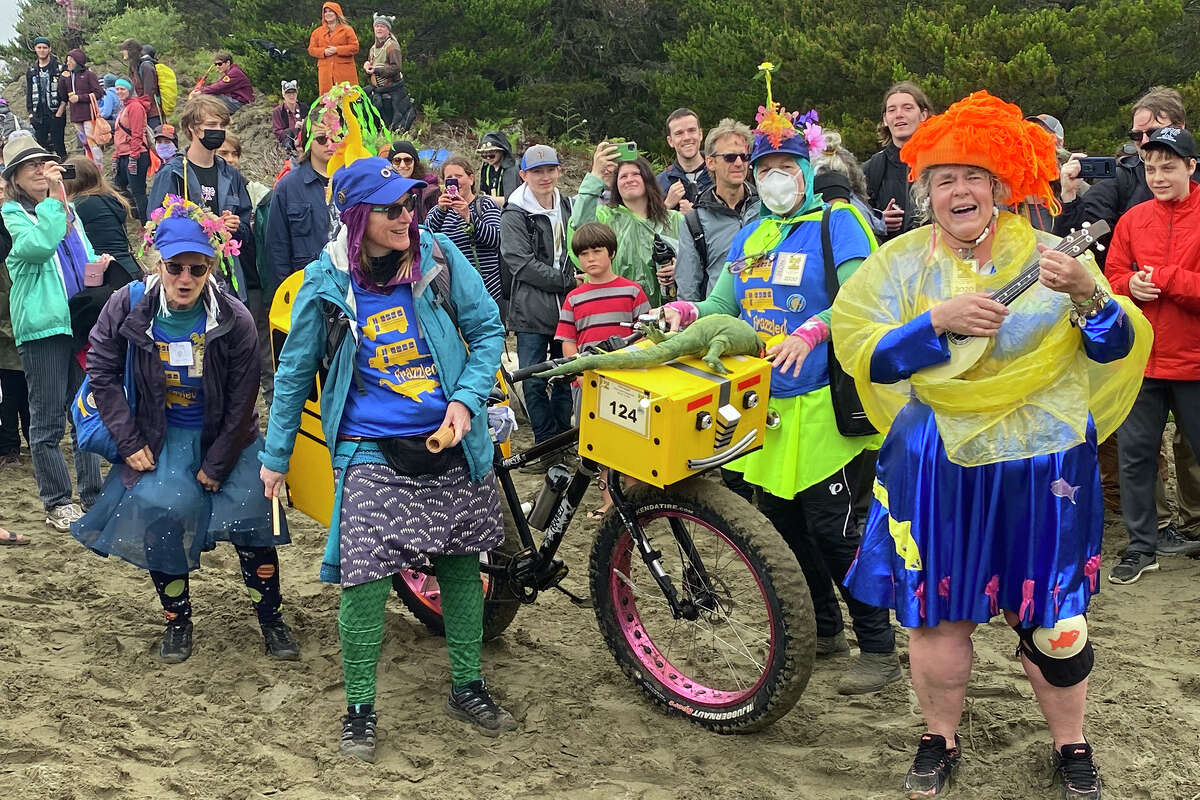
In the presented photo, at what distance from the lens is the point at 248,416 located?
4750 millimetres

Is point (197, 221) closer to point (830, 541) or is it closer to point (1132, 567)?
point (830, 541)

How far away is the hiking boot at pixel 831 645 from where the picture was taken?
4.70 metres

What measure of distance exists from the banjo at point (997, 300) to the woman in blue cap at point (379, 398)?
5.03 feet

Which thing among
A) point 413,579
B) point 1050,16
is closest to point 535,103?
point 1050,16

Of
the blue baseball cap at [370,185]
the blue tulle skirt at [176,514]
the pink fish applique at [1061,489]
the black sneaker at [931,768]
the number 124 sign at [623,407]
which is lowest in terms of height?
the black sneaker at [931,768]

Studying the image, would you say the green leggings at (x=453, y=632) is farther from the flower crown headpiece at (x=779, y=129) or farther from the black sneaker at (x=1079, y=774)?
the black sneaker at (x=1079, y=774)

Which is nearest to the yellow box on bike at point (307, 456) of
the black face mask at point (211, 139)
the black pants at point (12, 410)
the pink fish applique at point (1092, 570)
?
the pink fish applique at point (1092, 570)

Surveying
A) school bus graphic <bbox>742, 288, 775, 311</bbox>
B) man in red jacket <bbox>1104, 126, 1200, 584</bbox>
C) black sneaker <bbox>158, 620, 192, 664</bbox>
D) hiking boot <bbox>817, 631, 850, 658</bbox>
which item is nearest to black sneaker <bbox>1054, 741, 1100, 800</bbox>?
hiking boot <bbox>817, 631, 850, 658</bbox>

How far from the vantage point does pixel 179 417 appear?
4.75m

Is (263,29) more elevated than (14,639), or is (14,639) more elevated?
(263,29)

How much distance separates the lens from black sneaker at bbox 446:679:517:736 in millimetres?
4219

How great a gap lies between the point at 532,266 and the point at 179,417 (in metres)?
2.89

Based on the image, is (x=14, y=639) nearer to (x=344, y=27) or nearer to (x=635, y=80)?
(x=344, y=27)

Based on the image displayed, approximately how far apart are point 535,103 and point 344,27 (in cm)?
565
